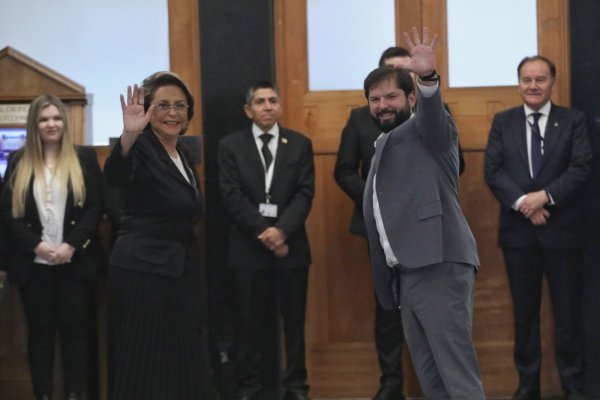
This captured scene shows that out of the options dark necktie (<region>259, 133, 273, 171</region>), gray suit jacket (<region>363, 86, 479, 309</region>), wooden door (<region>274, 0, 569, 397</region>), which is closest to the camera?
gray suit jacket (<region>363, 86, 479, 309</region>)

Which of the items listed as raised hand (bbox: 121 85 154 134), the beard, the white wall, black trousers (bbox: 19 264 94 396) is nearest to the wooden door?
the white wall

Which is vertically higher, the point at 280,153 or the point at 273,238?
the point at 280,153

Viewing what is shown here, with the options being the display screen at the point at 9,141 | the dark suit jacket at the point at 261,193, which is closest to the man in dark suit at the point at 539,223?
the dark suit jacket at the point at 261,193

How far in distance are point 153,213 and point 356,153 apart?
1.80 m

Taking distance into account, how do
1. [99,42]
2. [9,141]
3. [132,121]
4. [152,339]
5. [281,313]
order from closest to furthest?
[132,121], [152,339], [281,313], [9,141], [99,42]

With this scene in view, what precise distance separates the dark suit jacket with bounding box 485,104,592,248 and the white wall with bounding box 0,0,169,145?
197 centimetres

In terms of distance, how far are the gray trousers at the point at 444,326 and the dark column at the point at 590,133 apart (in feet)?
7.10

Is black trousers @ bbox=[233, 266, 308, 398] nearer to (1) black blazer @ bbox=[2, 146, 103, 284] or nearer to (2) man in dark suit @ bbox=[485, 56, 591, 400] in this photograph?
(1) black blazer @ bbox=[2, 146, 103, 284]

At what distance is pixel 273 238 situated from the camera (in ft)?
18.2

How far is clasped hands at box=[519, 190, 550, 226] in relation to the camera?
5473 mm

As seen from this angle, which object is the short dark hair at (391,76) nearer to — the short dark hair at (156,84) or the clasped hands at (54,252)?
the short dark hair at (156,84)

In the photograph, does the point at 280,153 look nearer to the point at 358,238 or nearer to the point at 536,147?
the point at 358,238

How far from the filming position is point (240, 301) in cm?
569

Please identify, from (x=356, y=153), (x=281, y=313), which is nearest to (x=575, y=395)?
(x=281, y=313)
